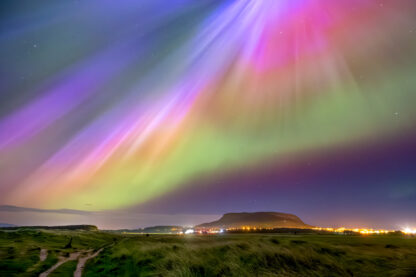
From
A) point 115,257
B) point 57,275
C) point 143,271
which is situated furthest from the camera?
point 115,257

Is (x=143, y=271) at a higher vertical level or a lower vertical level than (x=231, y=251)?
lower

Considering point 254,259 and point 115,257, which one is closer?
point 254,259

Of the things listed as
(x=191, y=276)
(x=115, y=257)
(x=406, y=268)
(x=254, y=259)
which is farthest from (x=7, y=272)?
(x=406, y=268)

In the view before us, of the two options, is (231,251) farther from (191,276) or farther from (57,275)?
(57,275)

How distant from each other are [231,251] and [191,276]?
6.37 meters

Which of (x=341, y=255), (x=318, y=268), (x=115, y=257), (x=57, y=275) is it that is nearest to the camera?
(x=318, y=268)

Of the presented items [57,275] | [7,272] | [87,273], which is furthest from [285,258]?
[7,272]

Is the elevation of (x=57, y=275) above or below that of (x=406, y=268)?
below

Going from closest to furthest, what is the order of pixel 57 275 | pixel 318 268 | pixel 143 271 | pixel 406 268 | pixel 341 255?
pixel 406 268 < pixel 318 268 < pixel 143 271 < pixel 57 275 < pixel 341 255

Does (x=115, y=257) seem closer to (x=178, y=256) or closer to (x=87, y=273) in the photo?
(x=87, y=273)

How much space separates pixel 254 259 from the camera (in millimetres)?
23016

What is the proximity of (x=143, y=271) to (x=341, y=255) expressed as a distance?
20.8 metres

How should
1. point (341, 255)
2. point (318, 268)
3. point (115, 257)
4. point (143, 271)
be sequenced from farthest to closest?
point (115, 257)
point (341, 255)
point (143, 271)
point (318, 268)

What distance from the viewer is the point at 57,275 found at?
2477cm
